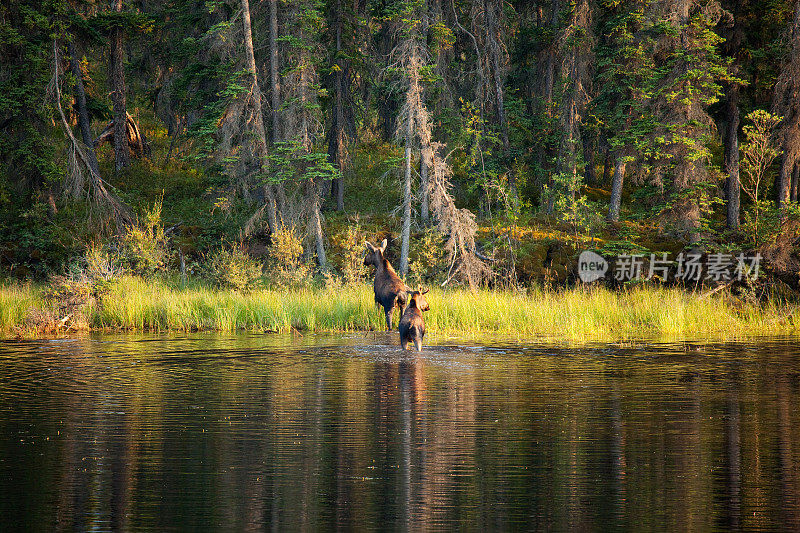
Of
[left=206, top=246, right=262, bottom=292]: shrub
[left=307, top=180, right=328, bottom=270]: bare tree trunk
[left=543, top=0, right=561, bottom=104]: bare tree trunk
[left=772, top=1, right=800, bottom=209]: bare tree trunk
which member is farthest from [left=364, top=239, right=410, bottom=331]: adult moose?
[left=543, top=0, right=561, bottom=104]: bare tree trunk

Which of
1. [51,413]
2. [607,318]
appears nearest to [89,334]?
[51,413]

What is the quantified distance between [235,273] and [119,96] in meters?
18.7

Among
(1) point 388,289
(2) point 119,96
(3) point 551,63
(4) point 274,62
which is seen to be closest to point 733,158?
(3) point 551,63

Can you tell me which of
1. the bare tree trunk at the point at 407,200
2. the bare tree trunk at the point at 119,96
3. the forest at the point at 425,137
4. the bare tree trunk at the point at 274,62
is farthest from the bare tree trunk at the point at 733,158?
the bare tree trunk at the point at 119,96

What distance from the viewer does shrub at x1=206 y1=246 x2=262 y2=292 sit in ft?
87.1

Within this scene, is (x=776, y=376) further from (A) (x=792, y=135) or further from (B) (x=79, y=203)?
(B) (x=79, y=203)

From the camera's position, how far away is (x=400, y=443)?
28.3 ft

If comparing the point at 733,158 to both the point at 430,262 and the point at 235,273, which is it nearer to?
the point at 430,262

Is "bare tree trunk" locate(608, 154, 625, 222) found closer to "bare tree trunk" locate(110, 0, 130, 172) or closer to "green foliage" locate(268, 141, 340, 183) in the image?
"green foliage" locate(268, 141, 340, 183)

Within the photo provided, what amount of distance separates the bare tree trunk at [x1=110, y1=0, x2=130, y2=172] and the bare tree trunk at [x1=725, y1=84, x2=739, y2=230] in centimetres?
2656

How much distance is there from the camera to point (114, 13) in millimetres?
36469

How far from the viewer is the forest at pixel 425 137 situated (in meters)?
29.0

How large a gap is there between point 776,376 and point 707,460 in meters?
6.20

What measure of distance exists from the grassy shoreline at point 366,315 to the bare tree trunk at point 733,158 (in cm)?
975
